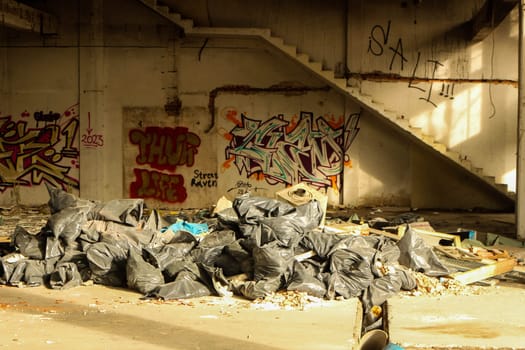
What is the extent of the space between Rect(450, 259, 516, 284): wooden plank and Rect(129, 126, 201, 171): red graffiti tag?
28.2 feet

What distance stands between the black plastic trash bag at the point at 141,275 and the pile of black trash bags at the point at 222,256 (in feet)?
0.04

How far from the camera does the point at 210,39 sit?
1536cm

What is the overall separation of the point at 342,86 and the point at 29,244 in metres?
7.94

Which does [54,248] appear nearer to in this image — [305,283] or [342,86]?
[305,283]

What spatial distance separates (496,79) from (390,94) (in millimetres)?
2273

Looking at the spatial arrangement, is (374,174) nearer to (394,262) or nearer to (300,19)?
(300,19)

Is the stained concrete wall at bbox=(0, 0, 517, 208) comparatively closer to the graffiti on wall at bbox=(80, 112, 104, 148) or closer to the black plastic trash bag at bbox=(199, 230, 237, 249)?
the graffiti on wall at bbox=(80, 112, 104, 148)

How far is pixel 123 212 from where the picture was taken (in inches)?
344

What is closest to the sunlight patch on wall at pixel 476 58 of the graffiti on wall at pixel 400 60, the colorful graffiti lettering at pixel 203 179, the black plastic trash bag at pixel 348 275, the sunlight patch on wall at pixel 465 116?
the sunlight patch on wall at pixel 465 116

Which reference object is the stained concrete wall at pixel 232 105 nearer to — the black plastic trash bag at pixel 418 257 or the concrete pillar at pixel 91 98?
the concrete pillar at pixel 91 98

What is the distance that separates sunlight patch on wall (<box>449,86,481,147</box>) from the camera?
1506cm

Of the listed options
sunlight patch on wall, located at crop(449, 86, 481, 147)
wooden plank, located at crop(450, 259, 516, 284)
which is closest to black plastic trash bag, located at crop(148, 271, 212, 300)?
wooden plank, located at crop(450, 259, 516, 284)

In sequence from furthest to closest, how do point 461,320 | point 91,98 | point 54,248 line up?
point 91,98
point 54,248
point 461,320

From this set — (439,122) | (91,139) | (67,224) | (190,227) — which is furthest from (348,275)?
(91,139)
